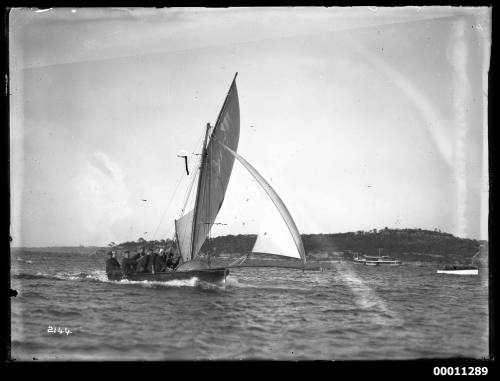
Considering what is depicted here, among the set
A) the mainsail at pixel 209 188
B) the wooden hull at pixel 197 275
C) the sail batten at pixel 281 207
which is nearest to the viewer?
the sail batten at pixel 281 207

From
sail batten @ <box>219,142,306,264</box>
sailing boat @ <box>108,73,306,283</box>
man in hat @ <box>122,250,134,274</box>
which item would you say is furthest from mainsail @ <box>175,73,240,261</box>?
man in hat @ <box>122,250,134,274</box>

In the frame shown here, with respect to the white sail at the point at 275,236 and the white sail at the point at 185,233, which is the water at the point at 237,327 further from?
the white sail at the point at 185,233

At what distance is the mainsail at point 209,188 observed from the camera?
19172 millimetres

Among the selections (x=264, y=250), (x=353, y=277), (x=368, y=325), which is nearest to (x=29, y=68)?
(x=264, y=250)

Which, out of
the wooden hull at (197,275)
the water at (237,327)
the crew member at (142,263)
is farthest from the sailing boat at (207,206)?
the water at (237,327)

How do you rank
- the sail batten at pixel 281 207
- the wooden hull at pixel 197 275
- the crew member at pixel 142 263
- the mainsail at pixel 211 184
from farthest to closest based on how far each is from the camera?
the crew member at pixel 142 263
the wooden hull at pixel 197 275
the mainsail at pixel 211 184
the sail batten at pixel 281 207

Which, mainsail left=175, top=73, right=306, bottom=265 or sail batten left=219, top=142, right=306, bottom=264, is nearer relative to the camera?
sail batten left=219, top=142, right=306, bottom=264

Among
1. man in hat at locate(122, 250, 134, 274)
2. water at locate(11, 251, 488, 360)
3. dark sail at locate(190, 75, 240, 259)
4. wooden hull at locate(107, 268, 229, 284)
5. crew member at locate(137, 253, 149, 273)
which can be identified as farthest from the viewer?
man in hat at locate(122, 250, 134, 274)

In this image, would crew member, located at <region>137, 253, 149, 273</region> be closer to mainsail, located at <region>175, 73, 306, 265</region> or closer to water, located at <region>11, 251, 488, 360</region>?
mainsail, located at <region>175, 73, 306, 265</region>

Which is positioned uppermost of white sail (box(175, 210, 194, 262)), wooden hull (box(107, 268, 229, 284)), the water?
Result: white sail (box(175, 210, 194, 262))

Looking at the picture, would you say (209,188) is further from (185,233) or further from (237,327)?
(237,327)

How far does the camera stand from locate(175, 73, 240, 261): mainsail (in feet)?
62.9

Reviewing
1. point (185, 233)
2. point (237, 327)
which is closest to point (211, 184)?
point (185, 233)

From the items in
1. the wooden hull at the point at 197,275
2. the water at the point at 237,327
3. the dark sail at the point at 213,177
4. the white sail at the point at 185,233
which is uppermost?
the dark sail at the point at 213,177
